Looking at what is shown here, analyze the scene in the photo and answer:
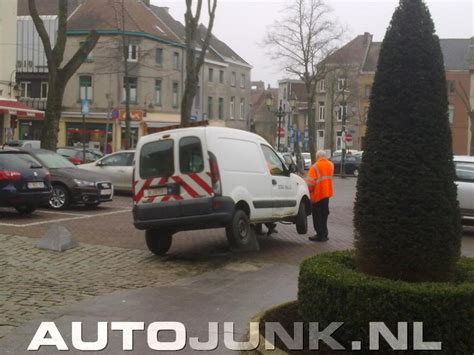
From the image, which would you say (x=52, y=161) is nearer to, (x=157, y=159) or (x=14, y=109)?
(x=157, y=159)

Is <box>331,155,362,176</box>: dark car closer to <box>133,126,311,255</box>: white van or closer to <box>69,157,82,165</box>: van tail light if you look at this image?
<box>69,157,82,165</box>: van tail light

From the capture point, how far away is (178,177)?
10.4m

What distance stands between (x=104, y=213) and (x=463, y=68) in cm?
6119

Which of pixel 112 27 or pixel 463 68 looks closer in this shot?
pixel 112 27

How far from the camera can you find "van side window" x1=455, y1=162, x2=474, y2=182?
50.8 ft

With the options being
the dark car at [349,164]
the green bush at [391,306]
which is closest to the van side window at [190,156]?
the green bush at [391,306]

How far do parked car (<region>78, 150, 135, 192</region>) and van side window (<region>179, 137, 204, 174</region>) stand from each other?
11.2 meters

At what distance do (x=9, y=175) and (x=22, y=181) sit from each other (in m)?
0.31

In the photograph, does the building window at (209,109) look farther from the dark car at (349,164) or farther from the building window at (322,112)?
the building window at (322,112)

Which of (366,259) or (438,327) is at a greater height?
(366,259)

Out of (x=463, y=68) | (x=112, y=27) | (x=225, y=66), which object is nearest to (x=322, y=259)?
(x=112, y=27)

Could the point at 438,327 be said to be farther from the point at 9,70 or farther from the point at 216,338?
the point at 9,70

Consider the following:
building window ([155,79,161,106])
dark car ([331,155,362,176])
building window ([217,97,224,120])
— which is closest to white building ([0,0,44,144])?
building window ([155,79,161,106])

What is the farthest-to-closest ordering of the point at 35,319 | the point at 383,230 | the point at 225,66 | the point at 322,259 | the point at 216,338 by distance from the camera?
the point at 225,66 < the point at 35,319 < the point at 216,338 < the point at 322,259 < the point at 383,230
